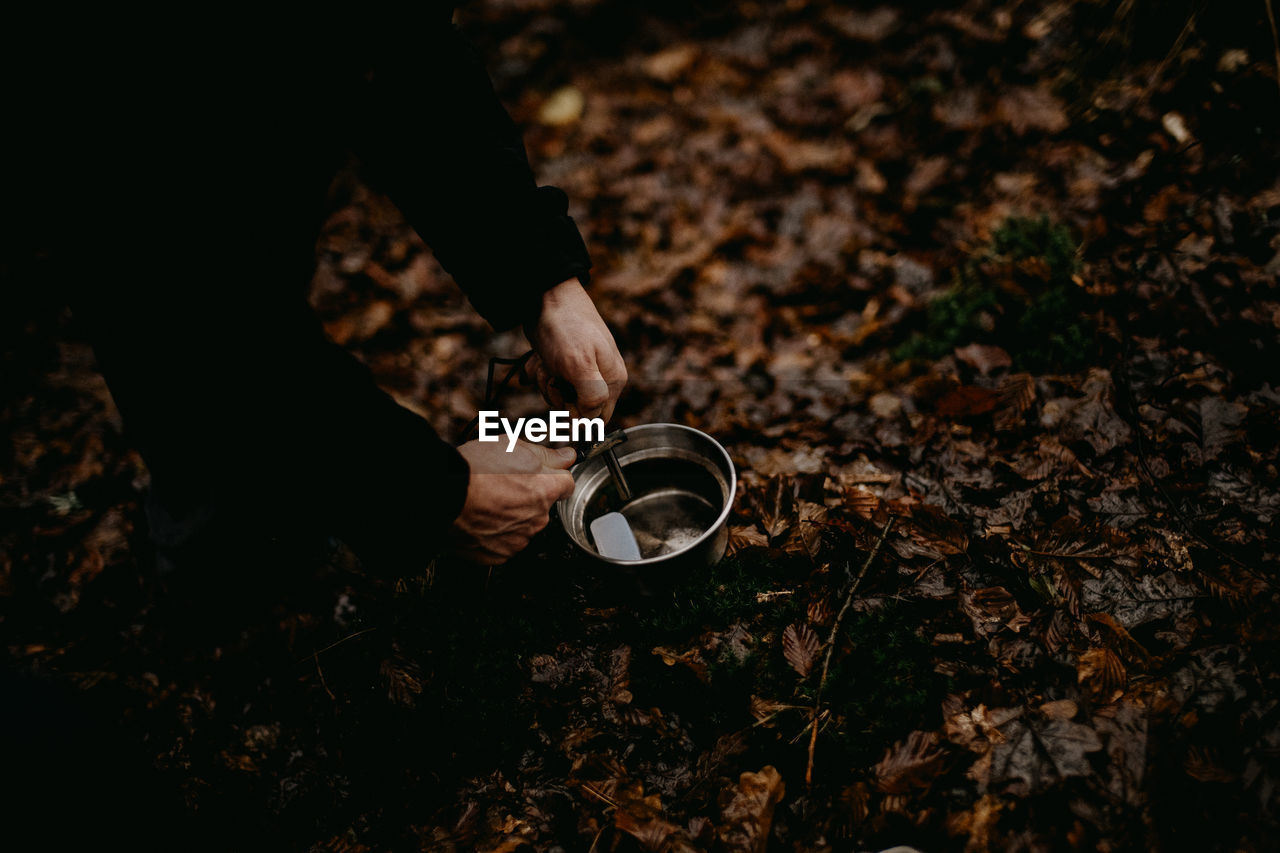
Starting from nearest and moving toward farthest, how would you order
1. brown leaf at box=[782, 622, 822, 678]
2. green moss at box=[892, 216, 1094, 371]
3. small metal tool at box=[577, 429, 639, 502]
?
brown leaf at box=[782, 622, 822, 678]
small metal tool at box=[577, 429, 639, 502]
green moss at box=[892, 216, 1094, 371]

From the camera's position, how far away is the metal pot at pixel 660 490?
232 cm

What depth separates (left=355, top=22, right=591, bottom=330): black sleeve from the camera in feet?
6.20

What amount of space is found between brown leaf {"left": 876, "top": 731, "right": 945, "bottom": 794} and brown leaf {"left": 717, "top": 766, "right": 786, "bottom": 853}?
11.8 inches

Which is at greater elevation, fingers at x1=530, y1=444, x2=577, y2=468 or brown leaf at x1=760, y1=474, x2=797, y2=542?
fingers at x1=530, y1=444, x2=577, y2=468

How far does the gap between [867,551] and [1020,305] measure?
1.67 m

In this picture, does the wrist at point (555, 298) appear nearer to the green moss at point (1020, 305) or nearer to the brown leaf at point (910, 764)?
the brown leaf at point (910, 764)

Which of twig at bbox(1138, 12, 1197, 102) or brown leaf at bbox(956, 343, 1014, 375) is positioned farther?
twig at bbox(1138, 12, 1197, 102)

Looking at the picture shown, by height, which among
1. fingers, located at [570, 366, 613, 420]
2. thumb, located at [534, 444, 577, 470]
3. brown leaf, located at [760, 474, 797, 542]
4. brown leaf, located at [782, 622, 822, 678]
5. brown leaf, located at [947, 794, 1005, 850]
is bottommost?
brown leaf, located at [947, 794, 1005, 850]

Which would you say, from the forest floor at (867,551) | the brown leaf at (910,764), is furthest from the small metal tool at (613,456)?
the brown leaf at (910,764)

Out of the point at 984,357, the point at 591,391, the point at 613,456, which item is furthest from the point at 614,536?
the point at 984,357

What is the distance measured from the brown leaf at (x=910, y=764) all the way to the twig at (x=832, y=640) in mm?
190

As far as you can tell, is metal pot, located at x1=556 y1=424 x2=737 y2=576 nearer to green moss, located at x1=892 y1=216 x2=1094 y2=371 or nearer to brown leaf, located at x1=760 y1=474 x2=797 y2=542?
brown leaf, located at x1=760 y1=474 x2=797 y2=542

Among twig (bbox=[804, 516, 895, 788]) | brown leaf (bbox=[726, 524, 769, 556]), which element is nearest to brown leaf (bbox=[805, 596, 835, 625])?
twig (bbox=[804, 516, 895, 788])

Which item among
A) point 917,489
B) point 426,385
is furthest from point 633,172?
point 917,489
